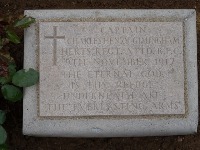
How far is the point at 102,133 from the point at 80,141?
345 millimetres

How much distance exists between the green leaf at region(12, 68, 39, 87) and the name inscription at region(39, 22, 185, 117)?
0.07 metres

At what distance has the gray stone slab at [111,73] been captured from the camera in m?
3.15

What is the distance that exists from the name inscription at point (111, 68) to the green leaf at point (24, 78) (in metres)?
0.07

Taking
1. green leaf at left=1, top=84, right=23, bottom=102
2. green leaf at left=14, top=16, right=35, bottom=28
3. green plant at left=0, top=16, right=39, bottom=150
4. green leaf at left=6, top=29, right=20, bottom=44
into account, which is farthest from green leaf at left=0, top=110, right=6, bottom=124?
green leaf at left=14, top=16, right=35, bottom=28

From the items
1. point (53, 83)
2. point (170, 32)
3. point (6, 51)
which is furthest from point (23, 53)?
point (170, 32)

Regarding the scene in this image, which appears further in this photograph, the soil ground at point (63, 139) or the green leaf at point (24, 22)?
the soil ground at point (63, 139)

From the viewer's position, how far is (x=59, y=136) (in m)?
3.19

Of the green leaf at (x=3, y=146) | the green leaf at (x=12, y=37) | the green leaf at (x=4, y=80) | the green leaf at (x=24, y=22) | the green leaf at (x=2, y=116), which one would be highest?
the green leaf at (x=24, y=22)

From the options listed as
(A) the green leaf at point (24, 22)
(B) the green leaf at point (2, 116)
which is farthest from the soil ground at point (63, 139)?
(A) the green leaf at point (24, 22)

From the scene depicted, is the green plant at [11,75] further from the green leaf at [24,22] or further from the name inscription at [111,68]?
the name inscription at [111,68]

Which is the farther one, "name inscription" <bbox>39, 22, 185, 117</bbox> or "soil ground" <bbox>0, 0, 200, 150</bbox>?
"soil ground" <bbox>0, 0, 200, 150</bbox>

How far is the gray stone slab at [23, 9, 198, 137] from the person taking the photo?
3.15 m

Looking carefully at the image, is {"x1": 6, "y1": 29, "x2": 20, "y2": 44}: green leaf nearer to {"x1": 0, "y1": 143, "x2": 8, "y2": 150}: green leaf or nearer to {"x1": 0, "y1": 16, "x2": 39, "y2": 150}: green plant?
{"x1": 0, "y1": 16, "x2": 39, "y2": 150}: green plant

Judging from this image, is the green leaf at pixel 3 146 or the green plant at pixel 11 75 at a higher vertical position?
the green plant at pixel 11 75
